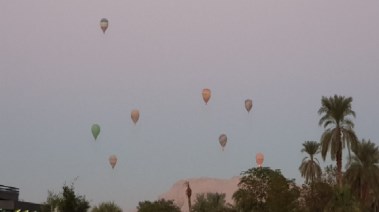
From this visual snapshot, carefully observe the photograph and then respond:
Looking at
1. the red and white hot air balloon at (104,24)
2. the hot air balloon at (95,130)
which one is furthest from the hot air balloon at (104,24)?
the hot air balloon at (95,130)

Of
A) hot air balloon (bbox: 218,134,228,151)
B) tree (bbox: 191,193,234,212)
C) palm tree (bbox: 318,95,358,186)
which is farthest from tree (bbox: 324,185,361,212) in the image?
tree (bbox: 191,193,234,212)

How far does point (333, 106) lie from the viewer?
255 feet

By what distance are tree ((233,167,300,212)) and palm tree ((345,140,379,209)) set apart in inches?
263

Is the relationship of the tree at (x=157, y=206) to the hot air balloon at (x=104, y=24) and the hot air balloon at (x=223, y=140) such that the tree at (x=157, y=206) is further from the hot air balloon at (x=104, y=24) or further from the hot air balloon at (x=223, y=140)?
the hot air balloon at (x=104, y=24)

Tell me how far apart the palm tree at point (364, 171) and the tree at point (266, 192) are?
6668 millimetres

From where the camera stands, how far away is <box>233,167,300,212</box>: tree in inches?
3216

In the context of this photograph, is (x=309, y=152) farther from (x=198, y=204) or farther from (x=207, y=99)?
(x=198, y=204)

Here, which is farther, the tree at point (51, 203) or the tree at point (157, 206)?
the tree at point (157, 206)

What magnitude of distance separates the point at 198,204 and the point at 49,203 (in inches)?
2122

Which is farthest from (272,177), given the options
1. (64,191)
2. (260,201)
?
(64,191)

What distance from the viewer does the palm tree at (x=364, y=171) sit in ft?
268

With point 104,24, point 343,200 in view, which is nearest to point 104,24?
point 104,24

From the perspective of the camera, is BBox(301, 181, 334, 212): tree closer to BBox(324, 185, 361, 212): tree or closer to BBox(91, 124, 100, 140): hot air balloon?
BBox(324, 185, 361, 212): tree

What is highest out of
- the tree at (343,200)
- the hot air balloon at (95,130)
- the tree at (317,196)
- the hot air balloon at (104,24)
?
the hot air balloon at (104,24)
